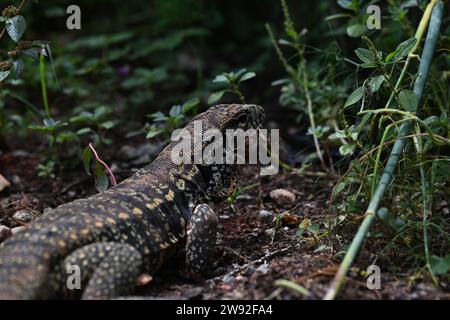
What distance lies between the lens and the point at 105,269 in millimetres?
3953

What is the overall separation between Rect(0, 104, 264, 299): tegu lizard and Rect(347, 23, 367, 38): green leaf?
130cm

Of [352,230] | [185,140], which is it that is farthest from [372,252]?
Result: [185,140]

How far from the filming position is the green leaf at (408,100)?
4418 mm

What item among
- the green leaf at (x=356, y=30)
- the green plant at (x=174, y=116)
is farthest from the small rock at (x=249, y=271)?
the green leaf at (x=356, y=30)

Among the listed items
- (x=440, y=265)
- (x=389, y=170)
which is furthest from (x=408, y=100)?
(x=440, y=265)

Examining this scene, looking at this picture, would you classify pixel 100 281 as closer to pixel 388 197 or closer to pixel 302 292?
pixel 302 292

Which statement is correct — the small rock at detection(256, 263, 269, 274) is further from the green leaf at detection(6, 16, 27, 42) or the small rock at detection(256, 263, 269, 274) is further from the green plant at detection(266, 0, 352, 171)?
the green leaf at detection(6, 16, 27, 42)

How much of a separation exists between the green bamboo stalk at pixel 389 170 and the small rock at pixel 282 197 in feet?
5.89

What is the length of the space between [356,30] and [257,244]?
234cm

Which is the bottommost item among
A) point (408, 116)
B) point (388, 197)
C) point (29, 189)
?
point (29, 189)

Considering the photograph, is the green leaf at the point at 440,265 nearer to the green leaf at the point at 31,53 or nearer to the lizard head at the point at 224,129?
the lizard head at the point at 224,129

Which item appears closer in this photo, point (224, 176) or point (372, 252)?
point (372, 252)

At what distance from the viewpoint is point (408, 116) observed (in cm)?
433

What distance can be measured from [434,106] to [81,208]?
11.3 ft
